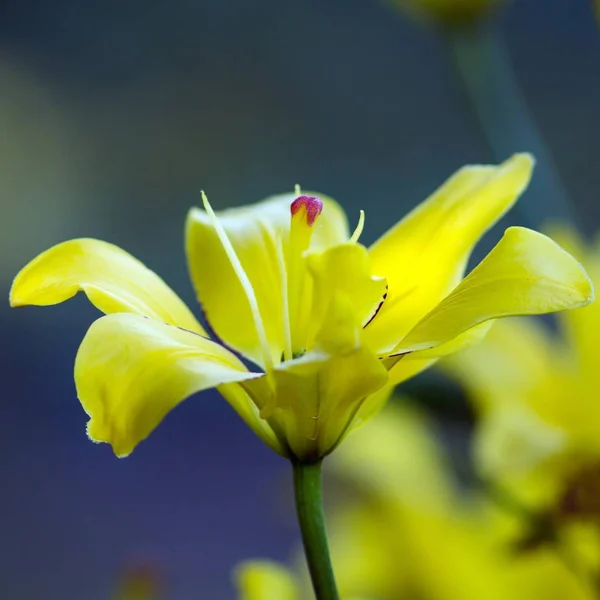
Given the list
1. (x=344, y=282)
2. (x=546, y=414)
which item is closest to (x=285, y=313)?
(x=344, y=282)

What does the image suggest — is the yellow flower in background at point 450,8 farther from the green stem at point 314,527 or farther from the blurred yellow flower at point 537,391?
the green stem at point 314,527

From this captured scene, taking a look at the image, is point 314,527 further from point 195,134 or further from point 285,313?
point 195,134

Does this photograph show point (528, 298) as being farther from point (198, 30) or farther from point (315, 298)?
point (198, 30)

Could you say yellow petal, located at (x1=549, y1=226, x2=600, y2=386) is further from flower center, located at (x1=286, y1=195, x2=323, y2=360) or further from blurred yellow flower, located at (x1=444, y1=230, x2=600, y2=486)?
flower center, located at (x1=286, y1=195, x2=323, y2=360)

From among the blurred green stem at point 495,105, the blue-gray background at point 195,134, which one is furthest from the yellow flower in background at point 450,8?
the blue-gray background at point 195,134

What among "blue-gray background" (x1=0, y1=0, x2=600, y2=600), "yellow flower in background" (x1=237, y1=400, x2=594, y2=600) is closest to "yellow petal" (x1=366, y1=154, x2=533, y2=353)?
"yellow flower in background" (x1=237, y1=400, x2=594, y2=600)

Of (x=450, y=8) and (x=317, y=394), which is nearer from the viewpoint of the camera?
(x=317, y=394)

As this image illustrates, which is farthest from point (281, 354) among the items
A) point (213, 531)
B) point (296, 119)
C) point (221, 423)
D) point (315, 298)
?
point (296, 119)
